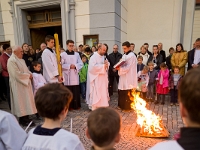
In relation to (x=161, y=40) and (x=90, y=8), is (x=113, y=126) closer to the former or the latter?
(x=90, y=8)

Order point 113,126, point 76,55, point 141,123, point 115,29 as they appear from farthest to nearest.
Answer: point 115,29 < point 76,55 < point 141,123 < point 113,126

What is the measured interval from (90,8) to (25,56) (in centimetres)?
341

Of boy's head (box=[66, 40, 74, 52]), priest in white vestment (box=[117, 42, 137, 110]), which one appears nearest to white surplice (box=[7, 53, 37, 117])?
boy's head (box=[66, 40, 74, 52])

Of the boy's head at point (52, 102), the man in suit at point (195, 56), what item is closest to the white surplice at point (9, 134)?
the boy's head at point (52, 102)

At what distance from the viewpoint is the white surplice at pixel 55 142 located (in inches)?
48.7

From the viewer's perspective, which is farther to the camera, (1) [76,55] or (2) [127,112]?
(1) [76,55]

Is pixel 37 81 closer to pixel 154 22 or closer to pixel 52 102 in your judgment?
pixel 52 102

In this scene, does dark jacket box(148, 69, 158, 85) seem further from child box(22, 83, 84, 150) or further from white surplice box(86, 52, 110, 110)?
child box(22, 83, 84, 150)

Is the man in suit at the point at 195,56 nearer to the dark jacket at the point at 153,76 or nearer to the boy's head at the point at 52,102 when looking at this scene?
the dark jacket at the point at 153,76

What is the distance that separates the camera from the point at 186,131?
833 millimetres

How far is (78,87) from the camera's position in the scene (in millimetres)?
5578

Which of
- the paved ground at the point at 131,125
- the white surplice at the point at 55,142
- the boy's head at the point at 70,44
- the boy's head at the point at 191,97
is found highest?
the boy's head at the point at 70,44

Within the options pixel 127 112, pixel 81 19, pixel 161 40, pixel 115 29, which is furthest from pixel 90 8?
pixel 127 112

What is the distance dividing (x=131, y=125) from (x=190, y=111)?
343 cm
